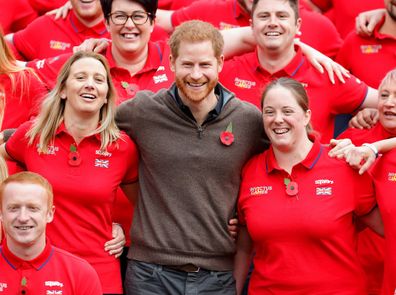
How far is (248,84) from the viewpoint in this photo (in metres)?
7.51

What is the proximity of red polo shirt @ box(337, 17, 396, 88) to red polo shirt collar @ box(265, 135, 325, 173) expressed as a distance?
141cm

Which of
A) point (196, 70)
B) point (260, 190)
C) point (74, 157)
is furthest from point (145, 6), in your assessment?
point (260, 190)

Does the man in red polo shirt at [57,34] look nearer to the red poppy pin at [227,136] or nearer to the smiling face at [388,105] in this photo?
the red poppy pin at [227,136]

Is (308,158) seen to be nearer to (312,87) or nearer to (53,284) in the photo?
(312,87)

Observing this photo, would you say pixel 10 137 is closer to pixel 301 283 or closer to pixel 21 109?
pixel 21 109

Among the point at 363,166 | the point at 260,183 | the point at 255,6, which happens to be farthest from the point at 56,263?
the point at 255,6

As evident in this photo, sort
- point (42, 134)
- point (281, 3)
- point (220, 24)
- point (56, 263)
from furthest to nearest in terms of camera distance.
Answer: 1. point (220, 24)
2. point (281, 3)
3. point (42, 134)
4. point (56, 263)

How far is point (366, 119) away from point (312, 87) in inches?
16.1

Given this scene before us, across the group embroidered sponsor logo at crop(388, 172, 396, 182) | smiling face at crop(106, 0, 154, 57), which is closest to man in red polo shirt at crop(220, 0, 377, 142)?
smiling face at crop(106, 0, 154, 57)

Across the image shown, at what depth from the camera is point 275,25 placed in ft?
24.1

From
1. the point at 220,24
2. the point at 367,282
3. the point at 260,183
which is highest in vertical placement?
the point at 220,24

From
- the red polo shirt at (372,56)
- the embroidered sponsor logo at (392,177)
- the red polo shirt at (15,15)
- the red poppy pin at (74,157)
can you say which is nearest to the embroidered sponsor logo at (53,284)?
the red poppy pin at (74,157)

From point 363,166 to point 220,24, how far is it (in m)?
2.13

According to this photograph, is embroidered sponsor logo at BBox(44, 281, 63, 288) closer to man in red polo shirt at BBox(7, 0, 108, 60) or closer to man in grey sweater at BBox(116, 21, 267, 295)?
man in grey sweater at BBox(116, 21, 267, 295)
